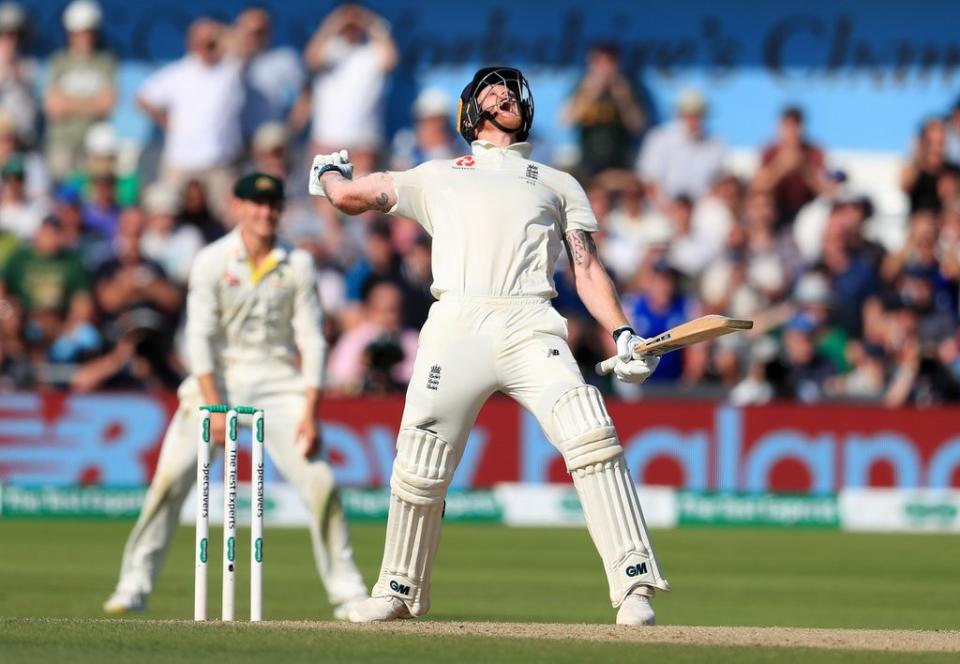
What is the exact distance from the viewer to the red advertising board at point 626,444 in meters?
14.4

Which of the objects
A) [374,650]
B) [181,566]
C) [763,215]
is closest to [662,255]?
[763,215]

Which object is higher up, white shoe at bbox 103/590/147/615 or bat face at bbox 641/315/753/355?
bat face at bbox 641/315/753/355

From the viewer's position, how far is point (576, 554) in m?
12.2

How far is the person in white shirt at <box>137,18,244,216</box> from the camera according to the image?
663 inches

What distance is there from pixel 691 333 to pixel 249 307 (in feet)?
10.3

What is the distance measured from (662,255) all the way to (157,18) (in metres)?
6.50

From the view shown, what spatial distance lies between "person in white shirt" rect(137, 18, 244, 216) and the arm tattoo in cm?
1034

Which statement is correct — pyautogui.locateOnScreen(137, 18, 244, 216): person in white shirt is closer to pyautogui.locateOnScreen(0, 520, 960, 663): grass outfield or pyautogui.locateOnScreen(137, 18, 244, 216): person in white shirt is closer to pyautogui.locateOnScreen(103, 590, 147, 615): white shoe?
pyautogui.locateOnScreen(0, 520, 960, 663): grass outfield

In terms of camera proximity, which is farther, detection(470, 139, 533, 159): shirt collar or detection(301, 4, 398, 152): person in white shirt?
detection(301, 4, 398, 152): person in white shirt

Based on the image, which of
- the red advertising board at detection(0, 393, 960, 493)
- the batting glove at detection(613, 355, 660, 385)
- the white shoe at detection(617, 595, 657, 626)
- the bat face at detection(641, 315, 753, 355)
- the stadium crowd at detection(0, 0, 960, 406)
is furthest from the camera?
the stadium crowd at detection(0, 0, 960, 406)

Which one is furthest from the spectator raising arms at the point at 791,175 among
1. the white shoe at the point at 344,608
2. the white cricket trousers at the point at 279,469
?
the white shoe at the point at 344,608

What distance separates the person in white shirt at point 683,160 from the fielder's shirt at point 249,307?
8.69 m

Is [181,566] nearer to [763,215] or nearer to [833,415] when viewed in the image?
[833,415]

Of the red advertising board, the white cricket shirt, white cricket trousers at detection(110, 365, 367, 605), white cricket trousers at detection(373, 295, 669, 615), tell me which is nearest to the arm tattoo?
white cricket trousers at detection(373, 295, 669, 615)
